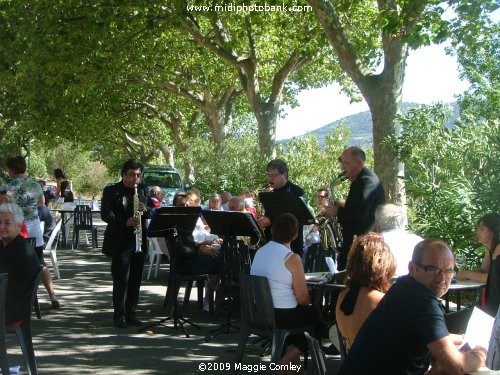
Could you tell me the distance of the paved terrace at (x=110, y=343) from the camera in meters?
7.56

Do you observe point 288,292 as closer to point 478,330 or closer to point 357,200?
point 357,200

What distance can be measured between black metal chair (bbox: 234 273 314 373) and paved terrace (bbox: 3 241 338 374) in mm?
814

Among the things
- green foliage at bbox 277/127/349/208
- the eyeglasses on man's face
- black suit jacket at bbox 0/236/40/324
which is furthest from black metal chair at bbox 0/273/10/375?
green foliage at bbox 277/127/349/208

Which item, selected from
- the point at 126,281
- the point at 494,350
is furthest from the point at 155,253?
the point at 494,350

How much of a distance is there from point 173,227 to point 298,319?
302cm

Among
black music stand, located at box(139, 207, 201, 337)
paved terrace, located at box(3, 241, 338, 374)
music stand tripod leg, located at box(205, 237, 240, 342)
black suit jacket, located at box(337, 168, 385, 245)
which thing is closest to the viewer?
paved terrace, located at box(3, 241, 338, 374)

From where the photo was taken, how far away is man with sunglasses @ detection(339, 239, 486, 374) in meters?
3.65

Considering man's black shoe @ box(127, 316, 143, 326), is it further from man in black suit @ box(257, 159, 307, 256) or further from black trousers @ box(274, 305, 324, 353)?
black trousers @ box(274, 305, 324, 353)

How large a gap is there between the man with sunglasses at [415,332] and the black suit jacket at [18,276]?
328cm

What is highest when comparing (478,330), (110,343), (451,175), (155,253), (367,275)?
(451,175)

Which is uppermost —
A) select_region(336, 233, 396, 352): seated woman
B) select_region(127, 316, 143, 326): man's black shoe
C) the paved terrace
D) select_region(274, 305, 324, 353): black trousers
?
select_region(336, 233, 396, 352): seated woman

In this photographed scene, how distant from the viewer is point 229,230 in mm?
9023

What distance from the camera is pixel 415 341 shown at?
3.73 metres

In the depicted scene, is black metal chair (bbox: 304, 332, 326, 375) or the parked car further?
the parked car
